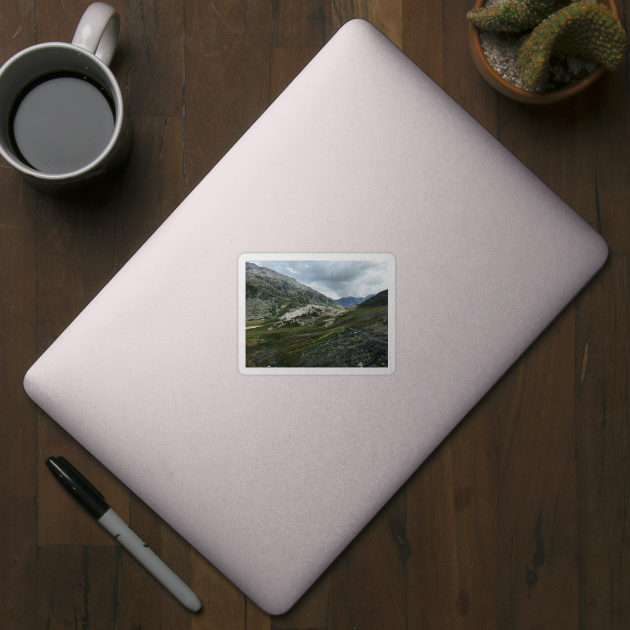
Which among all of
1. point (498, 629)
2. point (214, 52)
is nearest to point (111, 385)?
point (214, 52)

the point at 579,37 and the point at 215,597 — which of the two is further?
the point at 215,597

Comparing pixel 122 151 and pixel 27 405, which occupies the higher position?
pixel 122 151

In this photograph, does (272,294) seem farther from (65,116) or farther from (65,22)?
(65,22)

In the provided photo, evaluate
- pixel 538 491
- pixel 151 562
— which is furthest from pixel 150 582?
pixel 538 491

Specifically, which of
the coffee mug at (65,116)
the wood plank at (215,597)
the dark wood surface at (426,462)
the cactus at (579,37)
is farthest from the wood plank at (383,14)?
the wood plank at (215,597)

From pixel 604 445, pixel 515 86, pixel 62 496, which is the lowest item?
pixel 604 445

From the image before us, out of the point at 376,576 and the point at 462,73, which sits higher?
the point at 462,73

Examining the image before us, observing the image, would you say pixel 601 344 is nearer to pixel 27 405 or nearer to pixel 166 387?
pixel 166 387

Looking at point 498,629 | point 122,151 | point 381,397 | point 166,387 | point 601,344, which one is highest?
point 122,151
